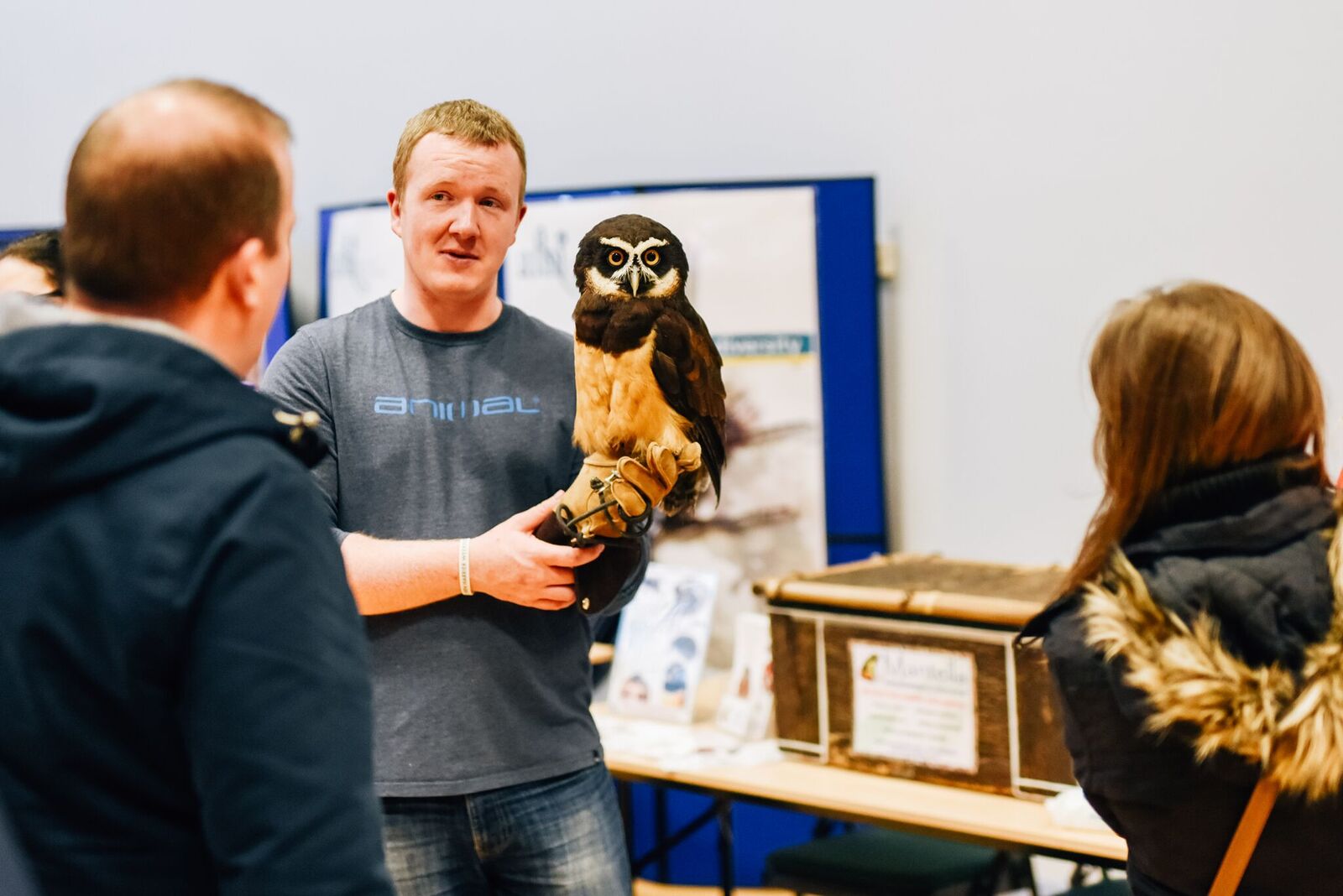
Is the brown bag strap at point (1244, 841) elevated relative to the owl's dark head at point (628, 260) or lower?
lower

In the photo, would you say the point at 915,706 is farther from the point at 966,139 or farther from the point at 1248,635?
the point at 966,139

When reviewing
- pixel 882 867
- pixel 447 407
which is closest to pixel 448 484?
pixel 447 407

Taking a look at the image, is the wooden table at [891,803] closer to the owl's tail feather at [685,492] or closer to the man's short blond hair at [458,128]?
the owl's tail feather at [685,492]

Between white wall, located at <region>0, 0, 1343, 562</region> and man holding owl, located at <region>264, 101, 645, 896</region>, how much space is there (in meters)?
1.32

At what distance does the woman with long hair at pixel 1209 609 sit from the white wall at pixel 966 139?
173cm

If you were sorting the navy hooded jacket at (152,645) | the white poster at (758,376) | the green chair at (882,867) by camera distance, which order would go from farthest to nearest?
the white poster at (758,376) → the green chair at (882,867) → the navy hooded jacket at (152,645)

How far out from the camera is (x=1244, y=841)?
1.20 m

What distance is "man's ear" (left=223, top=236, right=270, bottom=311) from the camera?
0.87 m

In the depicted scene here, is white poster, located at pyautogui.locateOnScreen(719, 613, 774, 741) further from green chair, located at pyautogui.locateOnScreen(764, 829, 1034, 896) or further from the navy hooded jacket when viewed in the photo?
the navy hooded jacket

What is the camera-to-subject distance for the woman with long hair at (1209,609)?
3.83 ft

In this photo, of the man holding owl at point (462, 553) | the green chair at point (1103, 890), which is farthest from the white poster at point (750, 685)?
the man holding owl at point (462, 553)

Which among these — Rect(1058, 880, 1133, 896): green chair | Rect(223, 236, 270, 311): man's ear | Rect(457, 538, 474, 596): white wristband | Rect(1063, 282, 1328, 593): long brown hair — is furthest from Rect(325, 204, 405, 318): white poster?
Rect(1058, 880, 1133, 896): green chair

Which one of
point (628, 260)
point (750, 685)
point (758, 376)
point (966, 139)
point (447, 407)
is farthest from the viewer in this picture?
point (966, 139)

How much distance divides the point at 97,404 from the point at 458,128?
0.57m
